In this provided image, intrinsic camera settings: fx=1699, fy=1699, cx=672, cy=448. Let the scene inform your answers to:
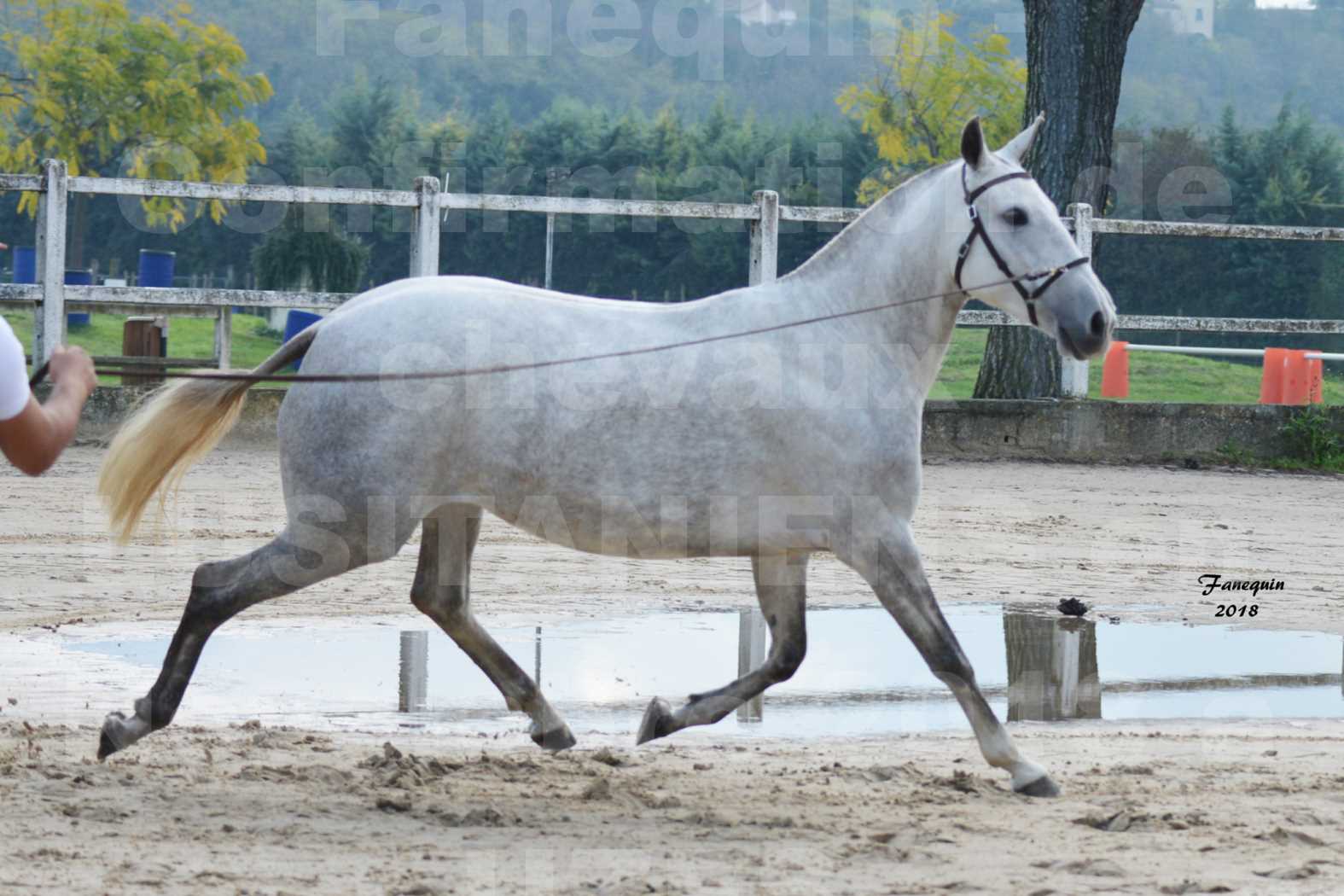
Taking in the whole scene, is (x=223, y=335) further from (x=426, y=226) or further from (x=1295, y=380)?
(x=1295, y=380)

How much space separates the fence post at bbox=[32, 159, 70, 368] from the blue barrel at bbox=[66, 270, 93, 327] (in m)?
11.8

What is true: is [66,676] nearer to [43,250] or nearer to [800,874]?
[800,874]

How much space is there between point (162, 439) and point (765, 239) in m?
9.69

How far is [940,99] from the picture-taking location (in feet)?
150

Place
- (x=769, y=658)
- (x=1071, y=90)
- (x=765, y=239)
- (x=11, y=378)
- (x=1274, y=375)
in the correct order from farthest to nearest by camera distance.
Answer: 1. (x=1274, y=375)
2. (x=1071, y=90)
3. (x=765, y=239)
4. (x=769, y=658)
5. (x=11, y=378)

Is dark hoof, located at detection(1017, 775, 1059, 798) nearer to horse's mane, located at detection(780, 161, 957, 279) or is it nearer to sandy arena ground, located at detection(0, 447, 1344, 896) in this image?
sandy arena ground, located at detection(0, 447, 1344, 896)

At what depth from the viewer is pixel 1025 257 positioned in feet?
16.6

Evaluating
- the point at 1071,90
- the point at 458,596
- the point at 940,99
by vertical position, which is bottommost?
the point at 458,596

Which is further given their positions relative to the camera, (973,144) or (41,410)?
(973,144)

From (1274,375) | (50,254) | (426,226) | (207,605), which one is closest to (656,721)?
(207,605)

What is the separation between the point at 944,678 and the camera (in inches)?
194

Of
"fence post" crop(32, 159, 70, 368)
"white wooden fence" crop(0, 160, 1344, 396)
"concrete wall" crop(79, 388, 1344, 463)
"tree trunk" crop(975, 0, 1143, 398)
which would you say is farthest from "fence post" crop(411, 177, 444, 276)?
"tree trunk" crop(975, 0, 1143, 398)

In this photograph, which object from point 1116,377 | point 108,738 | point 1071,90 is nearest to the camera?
point 108,738

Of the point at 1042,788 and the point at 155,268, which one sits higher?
the point at 155,268
